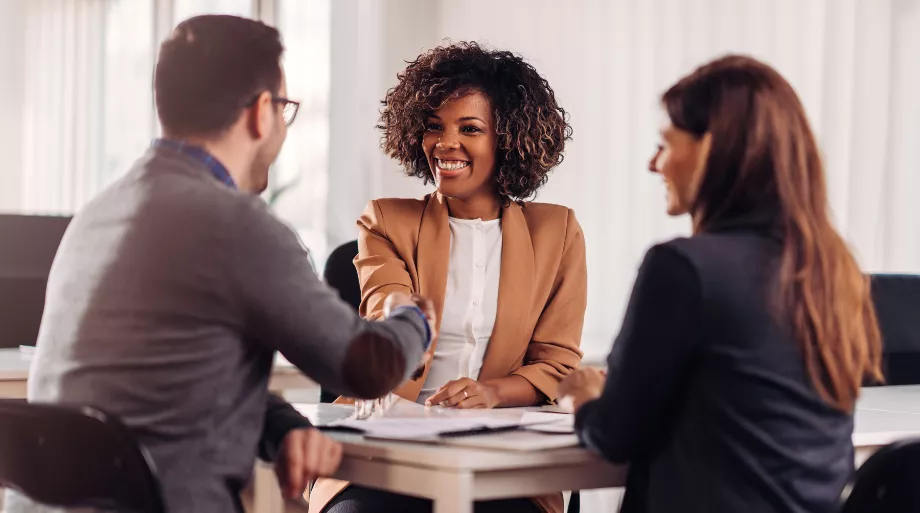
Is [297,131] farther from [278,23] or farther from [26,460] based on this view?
[26,460]

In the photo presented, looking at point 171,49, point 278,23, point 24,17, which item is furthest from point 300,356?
point 24,17

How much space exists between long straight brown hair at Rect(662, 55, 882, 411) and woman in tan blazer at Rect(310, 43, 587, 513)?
0.88 meters

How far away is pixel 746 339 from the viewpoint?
57.2 inches

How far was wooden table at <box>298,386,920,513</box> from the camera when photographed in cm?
150

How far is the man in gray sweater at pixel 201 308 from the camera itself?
145cm

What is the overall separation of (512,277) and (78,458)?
1310 millimetres

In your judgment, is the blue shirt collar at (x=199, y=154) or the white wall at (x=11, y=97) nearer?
the blue shirt collar at (x=199, y=154)

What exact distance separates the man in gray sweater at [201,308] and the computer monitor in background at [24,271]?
1914 millimetres

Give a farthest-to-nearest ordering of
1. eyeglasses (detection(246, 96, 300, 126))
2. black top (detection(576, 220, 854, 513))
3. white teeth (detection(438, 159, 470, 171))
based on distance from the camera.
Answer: white teeth (detection(438, 159, 470, 171)) → eyeglasses (detection(246, 96, 300, 126)) → black top (detection(576, 220, 854, 513))

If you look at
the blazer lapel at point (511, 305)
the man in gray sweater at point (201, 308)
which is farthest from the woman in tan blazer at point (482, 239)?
the man in gray sweater at point (201, 308)

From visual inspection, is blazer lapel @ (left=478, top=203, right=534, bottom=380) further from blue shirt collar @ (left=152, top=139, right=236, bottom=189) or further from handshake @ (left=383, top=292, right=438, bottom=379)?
blue shirt collar @ (left=152, top=139, right=236, bottom=189)

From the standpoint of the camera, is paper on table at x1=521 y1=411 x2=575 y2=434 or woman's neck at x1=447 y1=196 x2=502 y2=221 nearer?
paper on table at x1=521 y1=411 x2=575 y2=434

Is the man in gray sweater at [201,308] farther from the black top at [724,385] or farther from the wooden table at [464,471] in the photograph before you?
the black top at [724,385]

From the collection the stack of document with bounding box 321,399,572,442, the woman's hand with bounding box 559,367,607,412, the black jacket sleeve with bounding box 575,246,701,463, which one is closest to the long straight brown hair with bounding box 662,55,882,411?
the black jacket sleeve with bounding box 575,246,701,463
